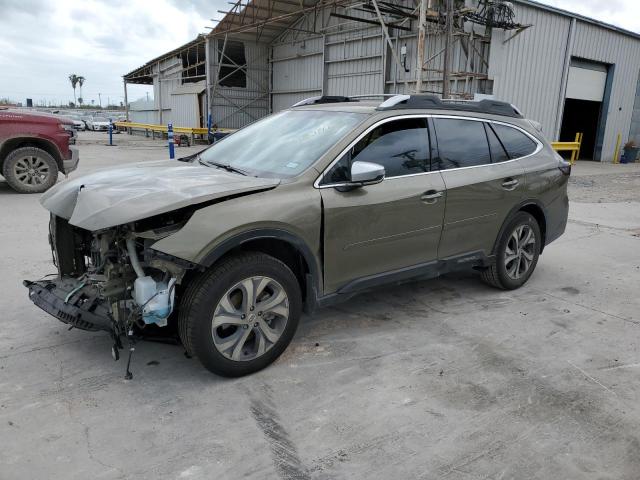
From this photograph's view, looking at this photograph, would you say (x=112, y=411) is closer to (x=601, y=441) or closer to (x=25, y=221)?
(x=601, y=441)

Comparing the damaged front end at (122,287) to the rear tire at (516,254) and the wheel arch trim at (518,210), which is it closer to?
the wheel arch trim at (518,210)

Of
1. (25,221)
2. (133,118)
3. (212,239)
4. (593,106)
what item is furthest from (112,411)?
(133,118)

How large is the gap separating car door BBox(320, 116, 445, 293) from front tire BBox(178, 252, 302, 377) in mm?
394

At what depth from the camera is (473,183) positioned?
13.8 ft

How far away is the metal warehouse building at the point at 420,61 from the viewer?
53.7ft

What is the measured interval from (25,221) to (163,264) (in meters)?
5.45

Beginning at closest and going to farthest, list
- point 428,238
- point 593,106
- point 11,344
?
point 11,344 < point 428,238 < point 593,106

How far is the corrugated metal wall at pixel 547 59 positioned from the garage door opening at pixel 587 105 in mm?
326

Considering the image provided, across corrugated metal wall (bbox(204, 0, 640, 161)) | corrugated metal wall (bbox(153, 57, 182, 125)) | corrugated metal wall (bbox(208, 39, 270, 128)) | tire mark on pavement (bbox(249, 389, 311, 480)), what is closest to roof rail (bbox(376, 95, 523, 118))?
tire mark on pavement (bbox(249, 389, 311, 480))

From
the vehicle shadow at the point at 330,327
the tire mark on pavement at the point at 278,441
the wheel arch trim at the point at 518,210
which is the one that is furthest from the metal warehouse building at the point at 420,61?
the tire mark on pavement at the point at 278,441

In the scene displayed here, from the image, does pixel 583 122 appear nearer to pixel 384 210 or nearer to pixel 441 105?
pixel 441 105

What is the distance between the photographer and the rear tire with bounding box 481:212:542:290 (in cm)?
471

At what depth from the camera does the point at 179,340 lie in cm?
319

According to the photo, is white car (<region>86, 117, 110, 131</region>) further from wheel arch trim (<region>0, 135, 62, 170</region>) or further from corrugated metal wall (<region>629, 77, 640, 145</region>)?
corrugated metal wall (<region>629, 77, 640, 145</region>)
